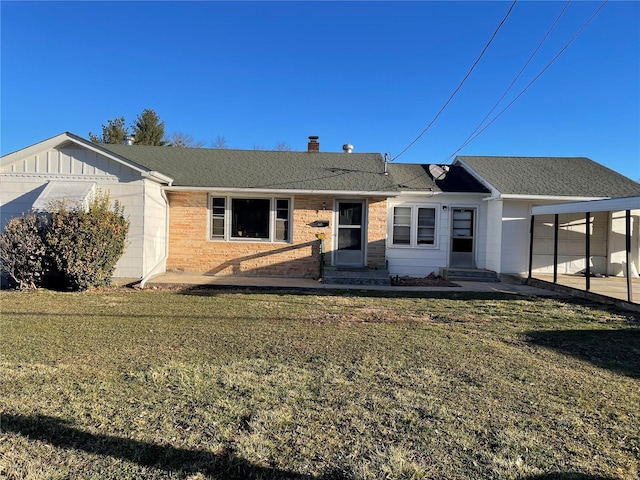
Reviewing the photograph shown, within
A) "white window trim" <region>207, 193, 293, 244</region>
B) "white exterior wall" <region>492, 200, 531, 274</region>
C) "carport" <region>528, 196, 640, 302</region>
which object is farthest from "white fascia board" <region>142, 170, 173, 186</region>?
"carport" <region>528, 196, 640, 302</region>

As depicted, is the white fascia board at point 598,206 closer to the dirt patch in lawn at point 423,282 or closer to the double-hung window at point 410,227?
the double-hung window at point 410,227

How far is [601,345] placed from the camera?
588cm

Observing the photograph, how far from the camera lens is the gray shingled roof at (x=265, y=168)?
12305 mm

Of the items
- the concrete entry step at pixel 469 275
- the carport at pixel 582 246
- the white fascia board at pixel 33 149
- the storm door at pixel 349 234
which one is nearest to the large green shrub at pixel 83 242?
the white fascia board at pixel 33 149

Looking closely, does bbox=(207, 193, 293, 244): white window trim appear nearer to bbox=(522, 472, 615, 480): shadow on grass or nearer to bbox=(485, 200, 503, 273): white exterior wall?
bbox=(485, 200, 503, 273): white exterior wall

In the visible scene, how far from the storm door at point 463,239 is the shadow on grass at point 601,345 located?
22.2 feet

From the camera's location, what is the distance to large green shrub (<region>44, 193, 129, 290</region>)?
30.1 feet

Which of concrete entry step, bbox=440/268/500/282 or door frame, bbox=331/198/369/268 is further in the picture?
door frame, bbox=331/198/369/268

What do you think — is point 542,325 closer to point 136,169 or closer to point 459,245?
point 459,245

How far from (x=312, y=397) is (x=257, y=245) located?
29.2 ft

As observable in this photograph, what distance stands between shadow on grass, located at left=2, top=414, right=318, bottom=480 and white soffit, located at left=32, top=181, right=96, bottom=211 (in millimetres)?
7880

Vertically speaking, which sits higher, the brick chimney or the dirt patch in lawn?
the brick chimney

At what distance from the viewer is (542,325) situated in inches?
278

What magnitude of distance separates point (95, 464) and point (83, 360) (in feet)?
7.70
